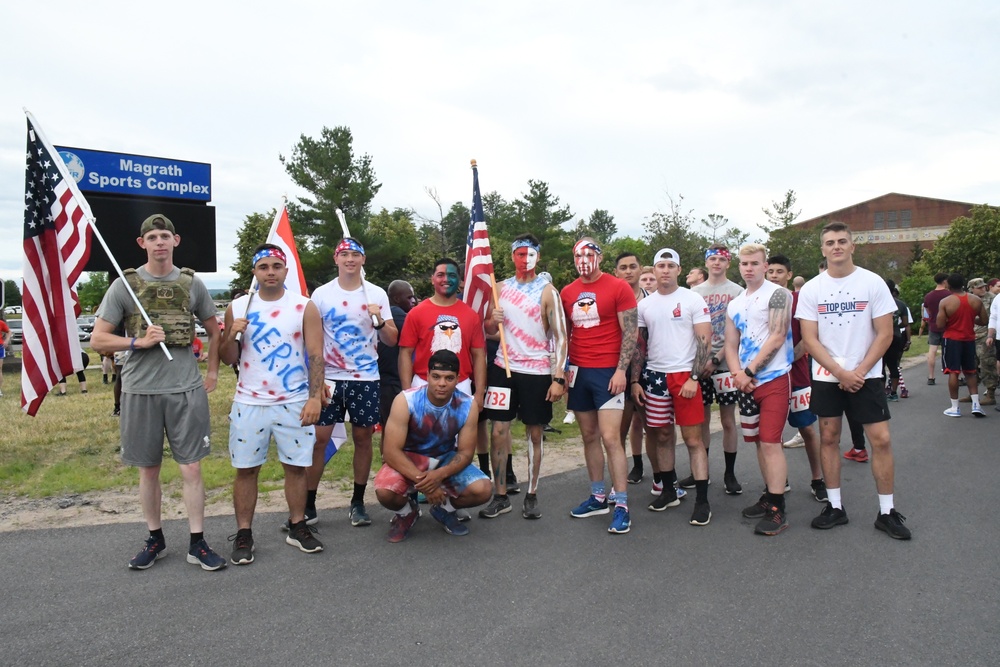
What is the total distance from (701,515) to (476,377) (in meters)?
1.99

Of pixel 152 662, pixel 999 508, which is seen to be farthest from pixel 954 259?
pixel 152 662

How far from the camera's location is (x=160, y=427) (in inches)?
166

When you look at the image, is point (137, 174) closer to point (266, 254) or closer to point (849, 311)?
point (266, 254)

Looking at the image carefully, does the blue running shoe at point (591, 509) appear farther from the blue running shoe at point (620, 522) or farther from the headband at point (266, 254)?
the headband at point (266, 254)

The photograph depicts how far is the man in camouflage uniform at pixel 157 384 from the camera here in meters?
4.14

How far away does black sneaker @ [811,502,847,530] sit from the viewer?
4.78 meters

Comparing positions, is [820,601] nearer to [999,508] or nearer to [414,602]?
[414,602]

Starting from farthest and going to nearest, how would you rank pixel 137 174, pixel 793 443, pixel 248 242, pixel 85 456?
1. pixel 248 242
2. pixel 137 174
3. pixel 793 443
4. pixel 85 456

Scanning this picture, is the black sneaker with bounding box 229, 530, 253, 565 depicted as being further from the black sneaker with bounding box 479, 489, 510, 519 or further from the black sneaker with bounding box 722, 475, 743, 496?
the black sneaker with bounding box 722, 475, 743, 496

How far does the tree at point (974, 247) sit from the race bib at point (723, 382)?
39164mm

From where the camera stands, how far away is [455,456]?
4.81 metres

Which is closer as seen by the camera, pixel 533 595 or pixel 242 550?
pixel 533 595

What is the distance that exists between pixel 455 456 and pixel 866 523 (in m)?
3.06

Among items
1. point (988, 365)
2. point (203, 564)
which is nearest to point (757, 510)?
point (203, 564)
